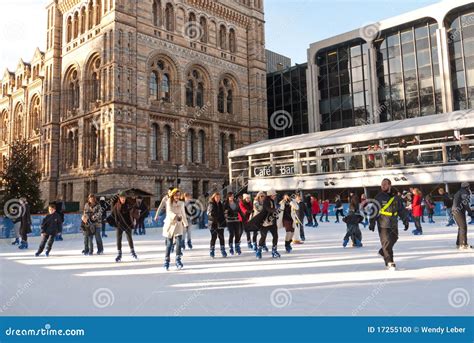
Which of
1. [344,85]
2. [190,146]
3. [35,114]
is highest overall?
[344,85]

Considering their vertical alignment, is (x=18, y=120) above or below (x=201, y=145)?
above

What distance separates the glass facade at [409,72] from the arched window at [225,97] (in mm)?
14775

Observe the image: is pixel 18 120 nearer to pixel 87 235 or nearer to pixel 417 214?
pixel 87 235

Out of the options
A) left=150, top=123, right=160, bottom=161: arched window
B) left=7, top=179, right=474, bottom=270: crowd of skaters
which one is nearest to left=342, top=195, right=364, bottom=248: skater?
left=7, top=179, right=474, bottom=270: crowd of skaters

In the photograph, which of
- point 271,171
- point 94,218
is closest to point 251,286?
point 94,218

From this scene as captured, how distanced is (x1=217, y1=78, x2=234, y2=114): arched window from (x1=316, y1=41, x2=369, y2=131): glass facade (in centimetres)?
975

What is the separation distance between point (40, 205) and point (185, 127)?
45.5 feet

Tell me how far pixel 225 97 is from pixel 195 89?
160 inches

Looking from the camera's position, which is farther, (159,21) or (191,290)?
(159,21)
